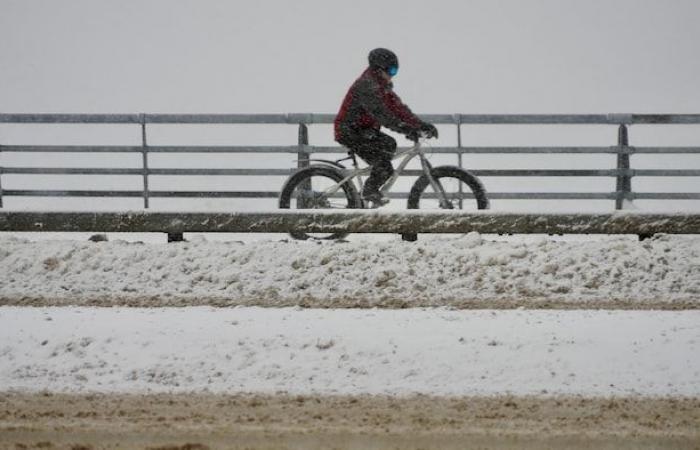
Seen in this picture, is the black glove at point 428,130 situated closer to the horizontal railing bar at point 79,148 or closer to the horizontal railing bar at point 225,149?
Answer: the horizontal railing bar at point 225,149

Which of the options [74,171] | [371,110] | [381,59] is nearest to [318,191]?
[371,110]

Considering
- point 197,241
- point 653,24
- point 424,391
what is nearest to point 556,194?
point 197,241

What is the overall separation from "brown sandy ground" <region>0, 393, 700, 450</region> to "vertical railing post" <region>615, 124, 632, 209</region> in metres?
8.86

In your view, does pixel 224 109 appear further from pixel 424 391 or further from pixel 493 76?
pixel 424 391

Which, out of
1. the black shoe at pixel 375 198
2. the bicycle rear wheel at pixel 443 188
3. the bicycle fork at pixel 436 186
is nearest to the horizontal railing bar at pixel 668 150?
the bicycle rear wheel at pixel 443 188

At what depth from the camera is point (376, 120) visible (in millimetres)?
9695

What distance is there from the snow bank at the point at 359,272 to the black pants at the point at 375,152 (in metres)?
1.67

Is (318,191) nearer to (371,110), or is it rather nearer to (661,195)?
(371,110)

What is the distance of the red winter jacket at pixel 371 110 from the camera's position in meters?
9.55

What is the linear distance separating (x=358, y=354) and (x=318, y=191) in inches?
199

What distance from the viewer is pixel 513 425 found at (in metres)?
4.19

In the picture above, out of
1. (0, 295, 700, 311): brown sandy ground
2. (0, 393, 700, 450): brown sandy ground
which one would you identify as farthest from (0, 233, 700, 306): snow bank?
(0, 393, 700, 450): brown sandy ground

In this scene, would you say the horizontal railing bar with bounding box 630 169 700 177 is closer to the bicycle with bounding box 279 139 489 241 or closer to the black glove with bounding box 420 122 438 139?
the bicycle with bounding box 279 139 489 241

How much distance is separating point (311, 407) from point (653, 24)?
37613 millimetres
